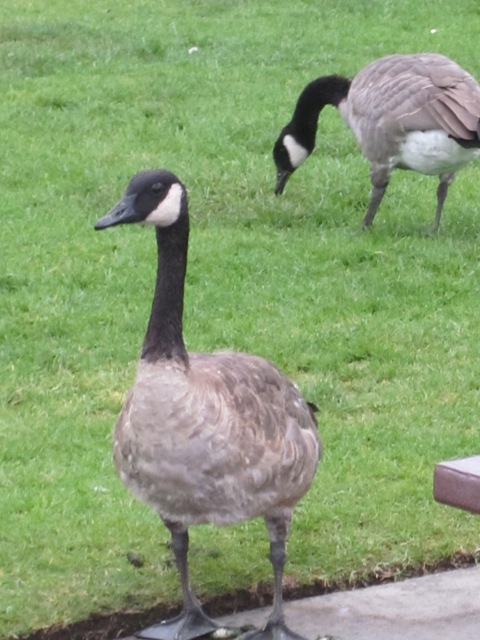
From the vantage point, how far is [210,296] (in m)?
7.91

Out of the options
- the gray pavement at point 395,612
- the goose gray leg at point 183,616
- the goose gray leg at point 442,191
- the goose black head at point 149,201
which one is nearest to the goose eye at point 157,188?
the goose black head at point 149,201

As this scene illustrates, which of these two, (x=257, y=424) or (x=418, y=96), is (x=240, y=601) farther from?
(x=418, y=96)

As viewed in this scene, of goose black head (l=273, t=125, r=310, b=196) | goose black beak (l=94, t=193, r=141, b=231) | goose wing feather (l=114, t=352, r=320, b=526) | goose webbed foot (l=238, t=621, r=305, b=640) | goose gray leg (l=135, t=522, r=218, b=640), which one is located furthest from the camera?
goose black head (l=273, t=125, r=310, b=196)

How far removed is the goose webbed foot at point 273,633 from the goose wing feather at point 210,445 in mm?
379

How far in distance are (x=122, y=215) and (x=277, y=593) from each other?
1.37m

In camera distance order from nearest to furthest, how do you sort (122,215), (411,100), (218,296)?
1. (122,215)
2. (218,296)
3. (411,100)

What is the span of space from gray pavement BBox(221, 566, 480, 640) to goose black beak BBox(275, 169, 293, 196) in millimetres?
5502

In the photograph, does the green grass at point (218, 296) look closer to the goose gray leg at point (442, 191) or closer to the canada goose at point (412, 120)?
the goose gray leg at point (442, 191)

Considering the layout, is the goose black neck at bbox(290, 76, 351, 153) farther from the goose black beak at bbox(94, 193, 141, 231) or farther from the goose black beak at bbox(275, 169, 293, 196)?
the goose black beak at bbox(94, 193, 141, 231)

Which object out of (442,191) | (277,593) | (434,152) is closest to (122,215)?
(277,593)

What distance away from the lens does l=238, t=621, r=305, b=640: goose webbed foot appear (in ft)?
14.5

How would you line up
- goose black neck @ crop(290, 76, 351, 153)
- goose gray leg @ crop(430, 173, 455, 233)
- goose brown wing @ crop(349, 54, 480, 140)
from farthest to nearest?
goose black neck @ crop(290, 76, 351, 153)
goose gray leg @ crop(430, 173, 455, 233)
goose brown wing @ crop(349, 54, 480, 140)

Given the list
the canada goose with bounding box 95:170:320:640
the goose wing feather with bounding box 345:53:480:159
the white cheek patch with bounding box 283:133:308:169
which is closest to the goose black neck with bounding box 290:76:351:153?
the white cheek patch with bounding box 283:133:308:169

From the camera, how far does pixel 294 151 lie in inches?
396
